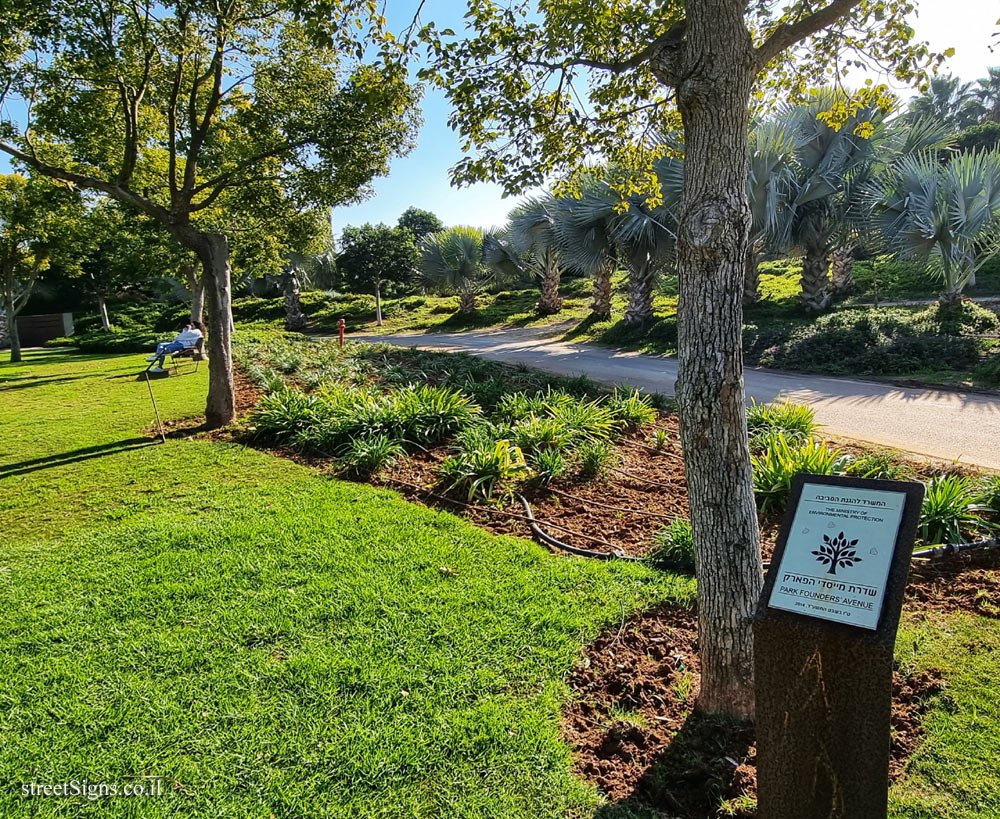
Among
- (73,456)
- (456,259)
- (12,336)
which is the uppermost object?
(456,259)

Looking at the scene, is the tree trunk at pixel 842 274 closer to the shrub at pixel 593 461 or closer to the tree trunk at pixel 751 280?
the tree trunk at pixel 751 280

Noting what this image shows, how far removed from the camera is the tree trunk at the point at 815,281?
15.5 metres

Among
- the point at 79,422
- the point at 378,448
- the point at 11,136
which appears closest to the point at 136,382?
the point at 79,422

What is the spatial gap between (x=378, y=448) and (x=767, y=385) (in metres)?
7.94

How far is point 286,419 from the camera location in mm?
7156

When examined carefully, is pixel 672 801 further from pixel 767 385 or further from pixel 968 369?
pixel 968 369

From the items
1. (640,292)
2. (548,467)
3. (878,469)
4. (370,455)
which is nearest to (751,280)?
(640,292)

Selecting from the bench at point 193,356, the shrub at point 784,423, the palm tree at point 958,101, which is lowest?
the shrub at point 784,423

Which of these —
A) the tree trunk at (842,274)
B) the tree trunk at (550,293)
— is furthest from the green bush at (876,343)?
the tree trunk at (550,293)

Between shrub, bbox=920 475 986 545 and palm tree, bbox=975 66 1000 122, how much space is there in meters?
54.2

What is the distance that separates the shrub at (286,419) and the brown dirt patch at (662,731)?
505 cm

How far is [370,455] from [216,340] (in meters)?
3.47

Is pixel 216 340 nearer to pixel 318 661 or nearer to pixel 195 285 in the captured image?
pixel 318 661

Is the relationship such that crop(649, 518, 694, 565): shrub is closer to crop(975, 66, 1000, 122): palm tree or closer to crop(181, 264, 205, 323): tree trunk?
crop(181, 264, 205, 323): tree trunk
